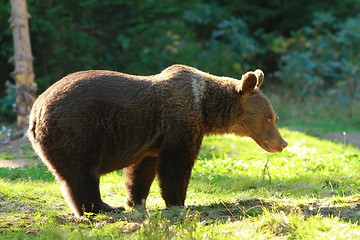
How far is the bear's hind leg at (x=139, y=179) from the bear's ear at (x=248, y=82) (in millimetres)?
1307

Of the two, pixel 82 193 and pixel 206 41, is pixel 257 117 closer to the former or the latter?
pixel 82 193

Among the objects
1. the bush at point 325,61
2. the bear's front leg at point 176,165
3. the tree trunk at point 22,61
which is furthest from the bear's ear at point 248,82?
the bush at point 325,61

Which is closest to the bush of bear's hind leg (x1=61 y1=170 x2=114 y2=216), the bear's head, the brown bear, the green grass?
the green grass

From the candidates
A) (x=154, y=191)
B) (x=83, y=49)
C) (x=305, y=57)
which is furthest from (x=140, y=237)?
(x=305, y=57)

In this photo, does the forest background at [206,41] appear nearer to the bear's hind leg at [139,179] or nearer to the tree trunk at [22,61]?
the tree trunk at [22,61]

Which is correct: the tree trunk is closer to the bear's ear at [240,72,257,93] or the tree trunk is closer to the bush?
the bear's ear at [240,72,257,93]

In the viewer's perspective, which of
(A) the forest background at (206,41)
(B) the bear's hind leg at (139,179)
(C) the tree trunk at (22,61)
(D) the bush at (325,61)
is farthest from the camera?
(D) the bush at (325,61)

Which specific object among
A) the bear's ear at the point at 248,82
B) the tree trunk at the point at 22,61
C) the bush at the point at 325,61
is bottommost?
the bush at the point at 325,61

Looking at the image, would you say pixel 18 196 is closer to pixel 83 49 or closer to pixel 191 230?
pixel 191 230

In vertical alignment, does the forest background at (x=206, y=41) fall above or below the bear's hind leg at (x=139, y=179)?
below

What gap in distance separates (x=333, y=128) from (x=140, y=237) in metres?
10.3

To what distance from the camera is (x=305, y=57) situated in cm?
1798

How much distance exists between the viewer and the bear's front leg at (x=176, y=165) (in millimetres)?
6094

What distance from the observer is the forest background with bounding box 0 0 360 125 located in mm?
15961
